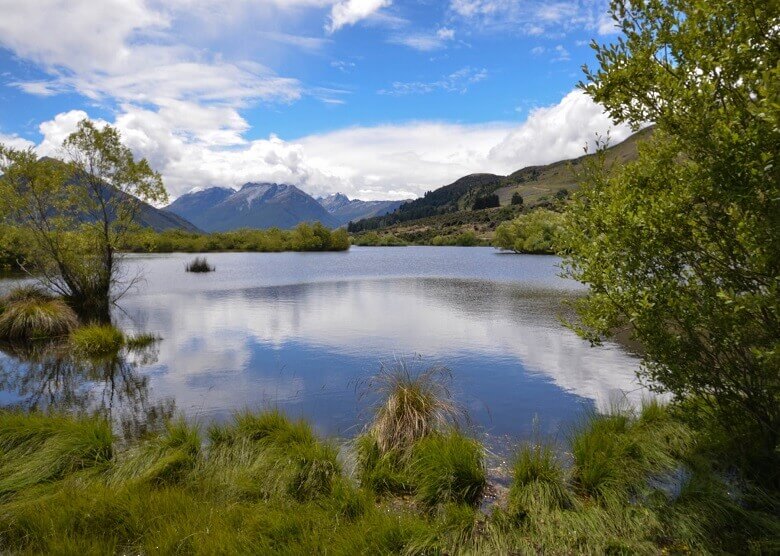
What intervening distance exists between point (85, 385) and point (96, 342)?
16.2 ft

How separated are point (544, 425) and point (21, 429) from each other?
445 inches

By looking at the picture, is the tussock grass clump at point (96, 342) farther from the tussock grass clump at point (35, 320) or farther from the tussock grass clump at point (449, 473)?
the tussock grass clump at point (449, 473)

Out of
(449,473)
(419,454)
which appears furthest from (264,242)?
(449,473)

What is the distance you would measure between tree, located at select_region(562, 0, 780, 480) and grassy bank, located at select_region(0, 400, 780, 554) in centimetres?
165

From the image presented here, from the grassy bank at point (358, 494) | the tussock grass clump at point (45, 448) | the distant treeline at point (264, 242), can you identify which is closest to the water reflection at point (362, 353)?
the grassy bank at point (358, 494)

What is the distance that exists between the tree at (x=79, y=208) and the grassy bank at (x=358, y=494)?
20.5 m

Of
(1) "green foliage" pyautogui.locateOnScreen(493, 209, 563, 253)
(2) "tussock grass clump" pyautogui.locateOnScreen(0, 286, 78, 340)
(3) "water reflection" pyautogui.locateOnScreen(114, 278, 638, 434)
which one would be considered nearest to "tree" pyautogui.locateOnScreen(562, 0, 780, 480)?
(3) "water reflection" pyautogui.locateOnScreen(114, 278, 638, 434)

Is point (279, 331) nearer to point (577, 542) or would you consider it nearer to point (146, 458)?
point (146, 458)

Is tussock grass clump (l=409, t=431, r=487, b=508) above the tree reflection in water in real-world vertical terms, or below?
above

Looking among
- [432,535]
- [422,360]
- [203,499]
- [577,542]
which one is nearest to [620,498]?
[577,542]

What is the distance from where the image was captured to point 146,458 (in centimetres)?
835

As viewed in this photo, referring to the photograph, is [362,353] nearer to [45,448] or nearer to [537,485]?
[45,448]

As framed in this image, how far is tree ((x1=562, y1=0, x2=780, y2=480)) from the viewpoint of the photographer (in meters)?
5.21

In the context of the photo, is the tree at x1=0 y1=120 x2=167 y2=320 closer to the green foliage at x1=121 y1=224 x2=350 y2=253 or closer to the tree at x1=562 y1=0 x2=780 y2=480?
the tree at x1=562 y1=0 x2=780 y2=480
